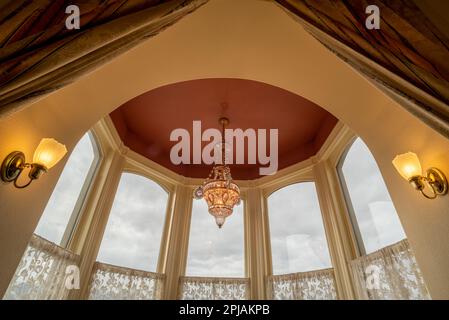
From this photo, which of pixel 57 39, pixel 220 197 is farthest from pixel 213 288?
pixel 57 39

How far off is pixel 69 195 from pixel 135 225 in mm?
1148

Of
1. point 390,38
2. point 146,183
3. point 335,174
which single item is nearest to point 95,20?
point 390,38

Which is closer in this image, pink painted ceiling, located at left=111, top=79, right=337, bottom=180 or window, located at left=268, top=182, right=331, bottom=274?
window, located at left=268, top=182, right=331, bottom=274

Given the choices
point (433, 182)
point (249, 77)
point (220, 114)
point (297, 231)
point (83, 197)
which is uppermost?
point (220, 114)

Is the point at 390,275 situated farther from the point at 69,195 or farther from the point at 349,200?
the point at 69,195

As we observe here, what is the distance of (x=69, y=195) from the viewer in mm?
3088

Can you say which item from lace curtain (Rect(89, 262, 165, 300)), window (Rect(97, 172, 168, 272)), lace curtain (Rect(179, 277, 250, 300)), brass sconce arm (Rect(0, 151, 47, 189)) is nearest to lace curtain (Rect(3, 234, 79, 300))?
lace curtain (Rect(89, 262, 165, 300))

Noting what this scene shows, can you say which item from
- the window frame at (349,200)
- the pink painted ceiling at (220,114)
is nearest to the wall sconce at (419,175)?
the window frame at (349,200)

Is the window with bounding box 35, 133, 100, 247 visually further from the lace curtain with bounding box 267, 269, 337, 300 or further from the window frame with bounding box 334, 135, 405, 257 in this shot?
the window frame with bounding box 334, 135, 405, 257

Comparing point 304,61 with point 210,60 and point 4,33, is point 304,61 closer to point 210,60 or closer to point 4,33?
point 210,60

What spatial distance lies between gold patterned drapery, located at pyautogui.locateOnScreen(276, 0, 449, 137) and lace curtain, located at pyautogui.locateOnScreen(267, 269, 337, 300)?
2851 mm

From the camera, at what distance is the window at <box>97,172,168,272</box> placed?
355 cm
